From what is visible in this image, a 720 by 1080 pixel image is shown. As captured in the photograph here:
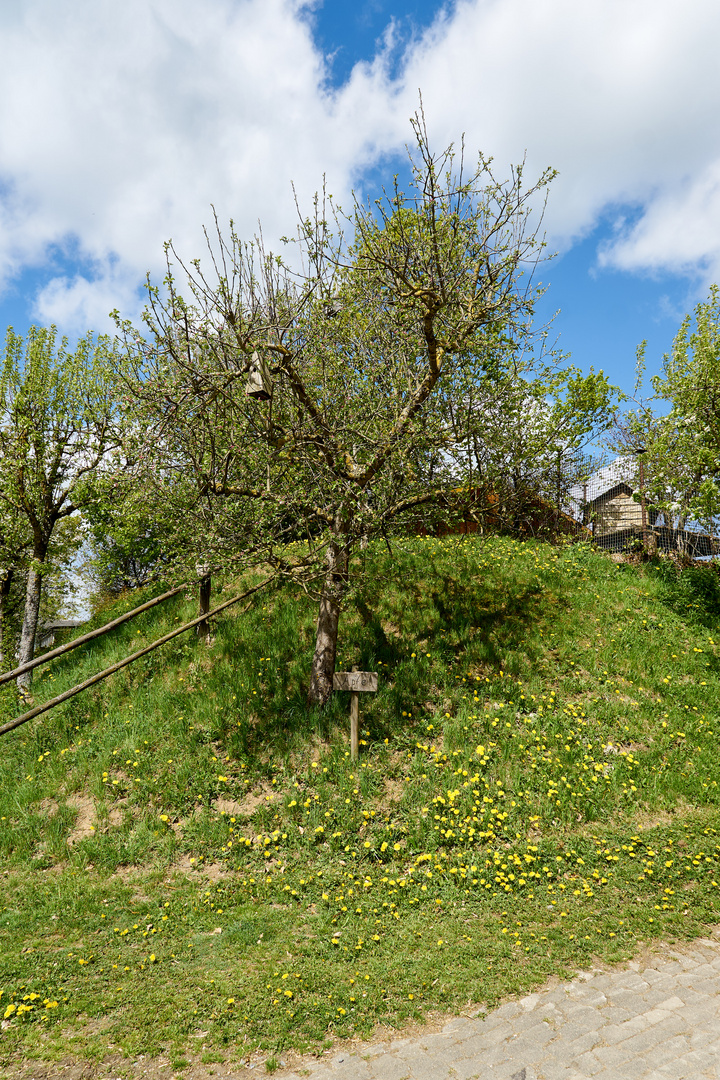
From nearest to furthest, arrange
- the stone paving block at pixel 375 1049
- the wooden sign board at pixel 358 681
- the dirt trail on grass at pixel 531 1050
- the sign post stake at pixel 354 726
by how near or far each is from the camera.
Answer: the dirt trail on grass at pixel 531 1050
the stone paving block at pixel 375 1049
the wooden sign board at pixel 358 681
the sign post stake at pixel 354 726

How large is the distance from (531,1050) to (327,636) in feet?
22.0

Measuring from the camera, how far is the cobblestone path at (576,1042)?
428cm

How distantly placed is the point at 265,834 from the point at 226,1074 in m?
3.82

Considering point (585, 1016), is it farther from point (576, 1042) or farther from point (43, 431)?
point (43, 431)

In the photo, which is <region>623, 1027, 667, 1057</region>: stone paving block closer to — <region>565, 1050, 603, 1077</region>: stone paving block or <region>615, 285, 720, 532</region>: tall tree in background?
<region>565, 1050, 603, 1077</region>: stone paving block

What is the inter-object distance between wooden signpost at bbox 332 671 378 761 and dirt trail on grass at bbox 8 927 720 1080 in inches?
177

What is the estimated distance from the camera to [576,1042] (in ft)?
15.0

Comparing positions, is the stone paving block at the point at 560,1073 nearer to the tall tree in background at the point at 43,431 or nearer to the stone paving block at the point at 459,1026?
the stone paving block at the point at 459,1026

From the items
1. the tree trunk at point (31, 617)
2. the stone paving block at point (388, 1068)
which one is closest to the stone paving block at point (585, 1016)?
the stone paving block at point (388, 1068)

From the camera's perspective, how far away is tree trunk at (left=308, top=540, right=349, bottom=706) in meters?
10.4

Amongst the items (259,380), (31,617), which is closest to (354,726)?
(259,380)

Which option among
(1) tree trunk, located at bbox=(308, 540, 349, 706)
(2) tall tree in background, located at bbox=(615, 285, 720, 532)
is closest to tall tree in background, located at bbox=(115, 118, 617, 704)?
(1) tree trunk, located at bbox=(308, 540, 349, 706)

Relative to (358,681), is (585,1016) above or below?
below

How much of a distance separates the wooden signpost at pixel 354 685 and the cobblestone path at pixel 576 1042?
14.8 feet
